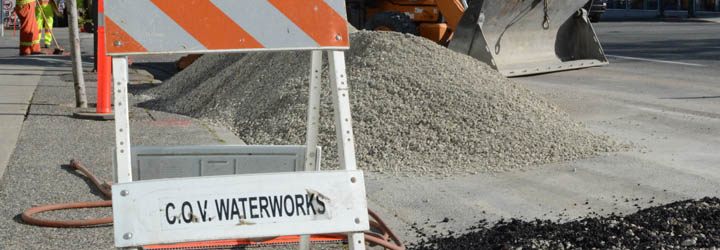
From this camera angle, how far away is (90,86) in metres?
11.7

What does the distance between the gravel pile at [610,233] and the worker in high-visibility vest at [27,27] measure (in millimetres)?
14806

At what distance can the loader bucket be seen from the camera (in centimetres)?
1113

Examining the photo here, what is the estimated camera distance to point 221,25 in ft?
10.4

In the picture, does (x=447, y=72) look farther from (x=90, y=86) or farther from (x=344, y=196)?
(x=90, y=86)

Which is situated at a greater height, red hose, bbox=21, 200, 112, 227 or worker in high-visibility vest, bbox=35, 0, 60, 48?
worker in high-visibility vest, bbox=35, 0, 60, 48

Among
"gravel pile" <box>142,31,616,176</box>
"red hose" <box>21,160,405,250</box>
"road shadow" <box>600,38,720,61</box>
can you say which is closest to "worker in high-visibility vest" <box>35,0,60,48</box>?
"gravel pile" <box>142,31,616,176</box>

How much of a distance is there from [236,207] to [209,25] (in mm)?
714

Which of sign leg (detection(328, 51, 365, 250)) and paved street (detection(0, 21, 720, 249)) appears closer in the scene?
sign leg (detection(328, 51, 365, 250))

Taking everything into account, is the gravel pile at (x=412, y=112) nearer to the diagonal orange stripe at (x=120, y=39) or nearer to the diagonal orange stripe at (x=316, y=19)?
the diagonal orange stripe at (x=316, y=19)

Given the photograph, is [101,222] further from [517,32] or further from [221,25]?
[517,32]

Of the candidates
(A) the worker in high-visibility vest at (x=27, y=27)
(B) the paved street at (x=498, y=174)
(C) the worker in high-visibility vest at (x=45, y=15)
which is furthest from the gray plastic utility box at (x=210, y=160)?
(C) the worker in high-visibility vest at (x=45, y=15)

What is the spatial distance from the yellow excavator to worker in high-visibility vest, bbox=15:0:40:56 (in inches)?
298

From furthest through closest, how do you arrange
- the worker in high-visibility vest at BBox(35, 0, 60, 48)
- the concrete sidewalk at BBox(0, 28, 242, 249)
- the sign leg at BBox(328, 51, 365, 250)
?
the worker in high-visibility vest at BBox(35, 0, 60, 48), the concrete sidewalk at BBox(0, 28, 242, 249), the sign leg at BBox(328, 51, 365, 250)

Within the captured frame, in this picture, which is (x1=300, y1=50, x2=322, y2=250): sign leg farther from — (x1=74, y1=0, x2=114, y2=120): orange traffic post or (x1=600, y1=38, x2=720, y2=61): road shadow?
(x1=600, y1=38, x2=720, y2=61): road shadow
